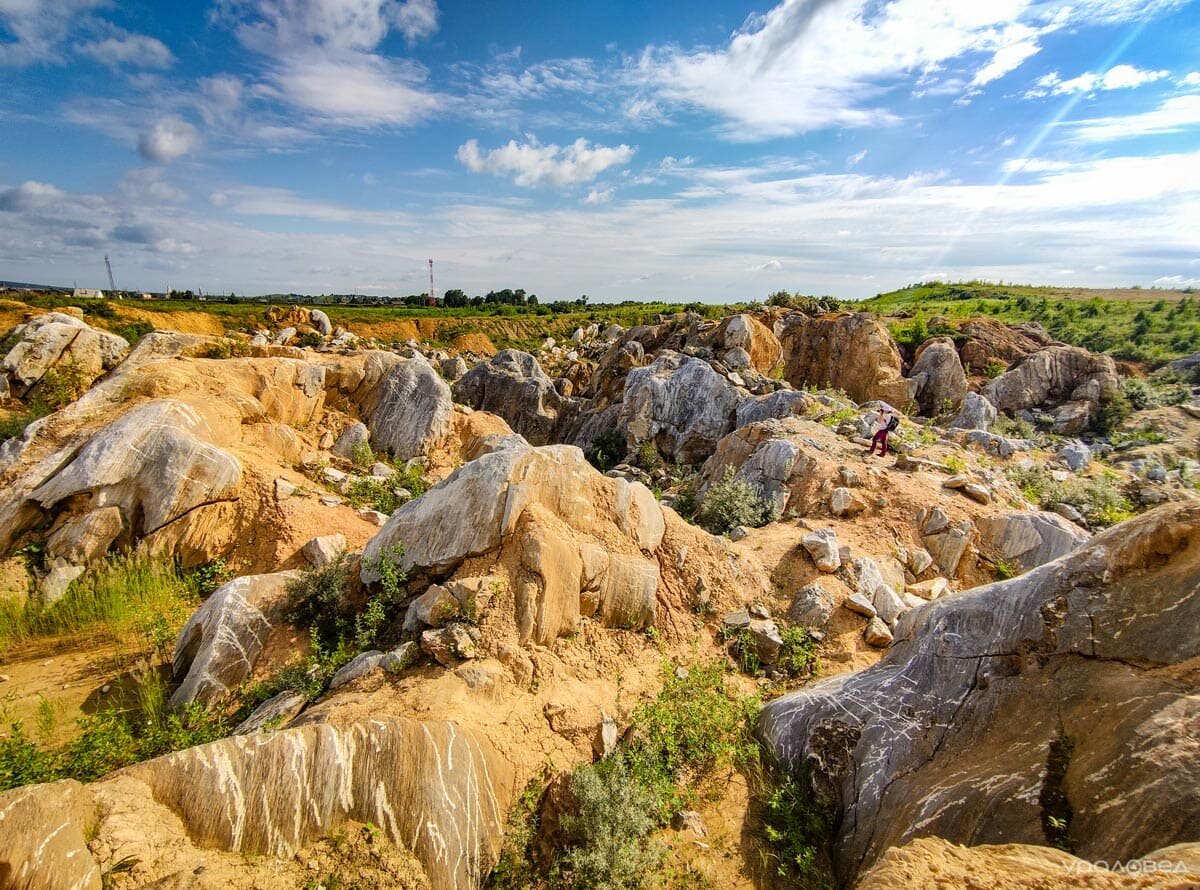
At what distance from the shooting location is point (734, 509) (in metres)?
10.6

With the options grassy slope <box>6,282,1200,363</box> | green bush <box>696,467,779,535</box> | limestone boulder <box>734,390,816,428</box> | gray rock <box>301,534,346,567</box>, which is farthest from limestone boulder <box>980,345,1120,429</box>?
gray rock <box>301,534,346,567</box>

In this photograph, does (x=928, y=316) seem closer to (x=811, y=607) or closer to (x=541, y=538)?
(x=811, y=607)

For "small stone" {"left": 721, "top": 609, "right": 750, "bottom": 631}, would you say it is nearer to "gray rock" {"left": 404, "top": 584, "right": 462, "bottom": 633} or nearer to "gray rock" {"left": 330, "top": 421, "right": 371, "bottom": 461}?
"gray rock" {"left": 404, "top": 584, "right": 462, "bottom": 633}

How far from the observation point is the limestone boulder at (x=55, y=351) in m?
10.6

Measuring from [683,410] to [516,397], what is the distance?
922 cm

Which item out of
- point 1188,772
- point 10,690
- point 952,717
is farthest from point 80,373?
point 1188,772

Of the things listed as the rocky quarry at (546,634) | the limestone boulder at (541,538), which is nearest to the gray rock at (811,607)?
the rocky quarry at (546,634)

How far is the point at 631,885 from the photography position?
4000 millimetres

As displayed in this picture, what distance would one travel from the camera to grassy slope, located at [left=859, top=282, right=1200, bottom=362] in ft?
94.2

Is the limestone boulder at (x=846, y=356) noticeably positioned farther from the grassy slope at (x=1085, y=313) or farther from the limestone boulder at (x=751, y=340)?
the grassy slope at (x=1085, y=313)

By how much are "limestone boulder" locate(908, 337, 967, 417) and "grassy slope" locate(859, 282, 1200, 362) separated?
3.23 metres

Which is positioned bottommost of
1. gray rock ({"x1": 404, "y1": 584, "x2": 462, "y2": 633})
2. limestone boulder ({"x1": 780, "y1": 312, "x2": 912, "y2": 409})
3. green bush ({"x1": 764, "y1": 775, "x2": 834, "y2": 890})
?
green bush ({"x1": 764, "y1": 775, "x2": 834, "y2": 890})

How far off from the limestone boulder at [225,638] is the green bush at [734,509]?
759 centimetres

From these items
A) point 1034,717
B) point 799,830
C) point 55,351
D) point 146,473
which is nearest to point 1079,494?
point 1034,717
